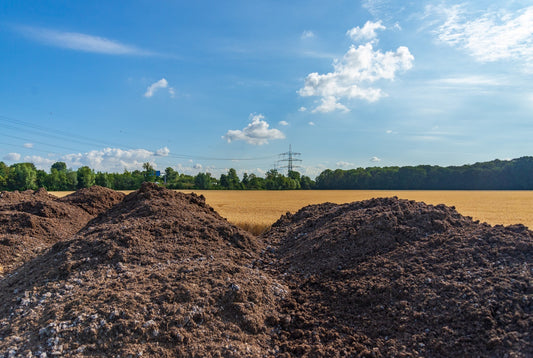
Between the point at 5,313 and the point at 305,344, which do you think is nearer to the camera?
the point at 305,344

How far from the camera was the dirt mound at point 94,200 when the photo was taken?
538 inches

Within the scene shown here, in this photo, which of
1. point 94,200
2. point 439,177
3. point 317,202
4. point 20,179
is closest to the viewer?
point 94,200

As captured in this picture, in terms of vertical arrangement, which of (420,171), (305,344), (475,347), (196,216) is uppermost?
(420,171)

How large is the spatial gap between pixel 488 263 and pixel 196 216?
7081mm

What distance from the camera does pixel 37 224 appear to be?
33.8ft

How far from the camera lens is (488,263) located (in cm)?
519

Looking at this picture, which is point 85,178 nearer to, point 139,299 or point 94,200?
point 94,200

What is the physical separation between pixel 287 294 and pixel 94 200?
12.2m

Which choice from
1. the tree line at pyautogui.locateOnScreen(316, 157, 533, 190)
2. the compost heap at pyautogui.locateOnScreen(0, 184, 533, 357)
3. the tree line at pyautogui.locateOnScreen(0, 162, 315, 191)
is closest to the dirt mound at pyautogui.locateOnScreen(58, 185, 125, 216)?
the compost heap at pyautogui.locateOnScreen(0, 184, 533, 357)

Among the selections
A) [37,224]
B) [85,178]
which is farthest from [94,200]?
[85,178]

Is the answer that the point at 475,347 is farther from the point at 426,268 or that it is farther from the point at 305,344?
the point at 305,344

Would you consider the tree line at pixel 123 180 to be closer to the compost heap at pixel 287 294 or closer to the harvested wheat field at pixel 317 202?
the harvested wheat field at pixel 317 202

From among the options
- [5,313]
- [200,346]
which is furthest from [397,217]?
[5,313]

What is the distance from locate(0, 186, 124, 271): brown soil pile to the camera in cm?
866
